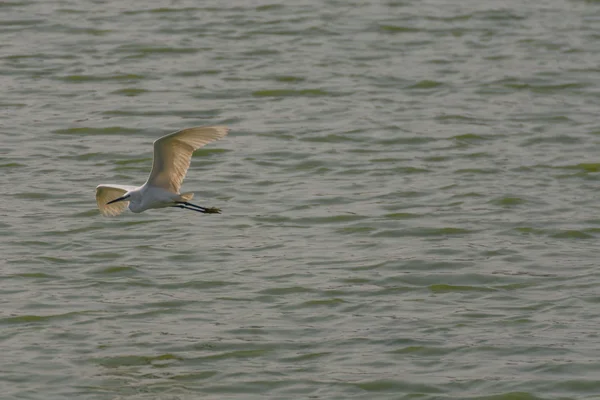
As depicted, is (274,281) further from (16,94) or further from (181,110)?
(16,94)

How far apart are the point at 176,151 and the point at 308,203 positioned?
Result: 3364 millimetres

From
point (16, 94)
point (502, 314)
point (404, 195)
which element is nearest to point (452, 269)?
point (502, 314)

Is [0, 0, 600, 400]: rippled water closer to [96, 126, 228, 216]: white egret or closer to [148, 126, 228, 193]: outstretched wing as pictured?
[96, 126, 228, 216]: white egret

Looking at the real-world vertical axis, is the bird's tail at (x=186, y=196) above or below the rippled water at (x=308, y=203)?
above

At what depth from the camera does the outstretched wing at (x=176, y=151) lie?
1034cm

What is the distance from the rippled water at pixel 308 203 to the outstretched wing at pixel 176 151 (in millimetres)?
1065

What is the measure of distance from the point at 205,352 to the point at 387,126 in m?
6.48

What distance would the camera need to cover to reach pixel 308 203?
45.7 feet

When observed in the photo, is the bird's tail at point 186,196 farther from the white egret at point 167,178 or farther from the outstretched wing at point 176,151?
the outstretched wing at point 176,151

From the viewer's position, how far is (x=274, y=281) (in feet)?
38.9

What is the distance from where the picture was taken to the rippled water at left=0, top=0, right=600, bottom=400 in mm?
10250

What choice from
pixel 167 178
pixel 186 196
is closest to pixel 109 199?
pixel 167 178

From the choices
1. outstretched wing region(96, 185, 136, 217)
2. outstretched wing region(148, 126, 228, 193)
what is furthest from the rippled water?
outstretched wing region(148, 126, 228, 193)

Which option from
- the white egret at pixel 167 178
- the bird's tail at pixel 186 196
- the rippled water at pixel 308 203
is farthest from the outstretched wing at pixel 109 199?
the bird's tail at pixel 186 196
